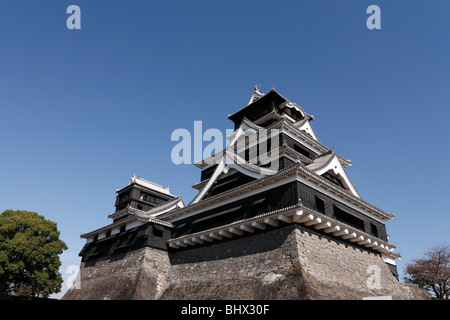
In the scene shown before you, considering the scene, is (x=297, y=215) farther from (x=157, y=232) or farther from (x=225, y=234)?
(x=157, y=232)

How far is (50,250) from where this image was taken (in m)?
29.6

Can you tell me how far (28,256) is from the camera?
28.5 m

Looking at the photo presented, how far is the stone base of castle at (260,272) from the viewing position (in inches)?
542

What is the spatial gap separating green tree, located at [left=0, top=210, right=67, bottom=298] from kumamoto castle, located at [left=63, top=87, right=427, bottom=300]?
544cm

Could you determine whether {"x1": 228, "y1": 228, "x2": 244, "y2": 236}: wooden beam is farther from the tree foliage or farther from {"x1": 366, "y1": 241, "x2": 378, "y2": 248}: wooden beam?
the tree foliage

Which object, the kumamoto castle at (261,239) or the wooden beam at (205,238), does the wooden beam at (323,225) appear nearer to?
the kumamoto castle at (261,239)

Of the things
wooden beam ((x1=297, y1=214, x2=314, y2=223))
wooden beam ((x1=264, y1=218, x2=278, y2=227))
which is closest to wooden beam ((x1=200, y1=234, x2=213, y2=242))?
wooden beam ((x1=264, y1=218, x2=278, y2=227))

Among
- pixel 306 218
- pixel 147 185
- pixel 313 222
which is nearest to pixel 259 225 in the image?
pixel 306 218

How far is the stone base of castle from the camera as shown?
45.2 ft

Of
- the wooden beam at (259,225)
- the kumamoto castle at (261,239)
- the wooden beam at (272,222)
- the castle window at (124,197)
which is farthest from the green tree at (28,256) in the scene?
the wooden beam at (272,222)

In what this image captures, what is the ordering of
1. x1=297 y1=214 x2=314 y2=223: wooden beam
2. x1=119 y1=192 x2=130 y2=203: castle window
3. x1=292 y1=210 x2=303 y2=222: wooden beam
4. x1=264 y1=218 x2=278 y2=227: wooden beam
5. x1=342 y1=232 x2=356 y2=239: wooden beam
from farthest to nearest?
x1=119 y1=192 x2=130 y2=203: castle window
x1=342 y1=232 x2=356 y2=239: wooden beam
x1=264 y1=218 x2=278 y2=227: wooden beam
x1=297 y1=214 x2=314 y2=223: wooden beam
x1=292 y1=210 x2=303 y2=222: wooden beam

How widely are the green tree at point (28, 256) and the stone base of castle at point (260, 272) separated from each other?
31.1ft
